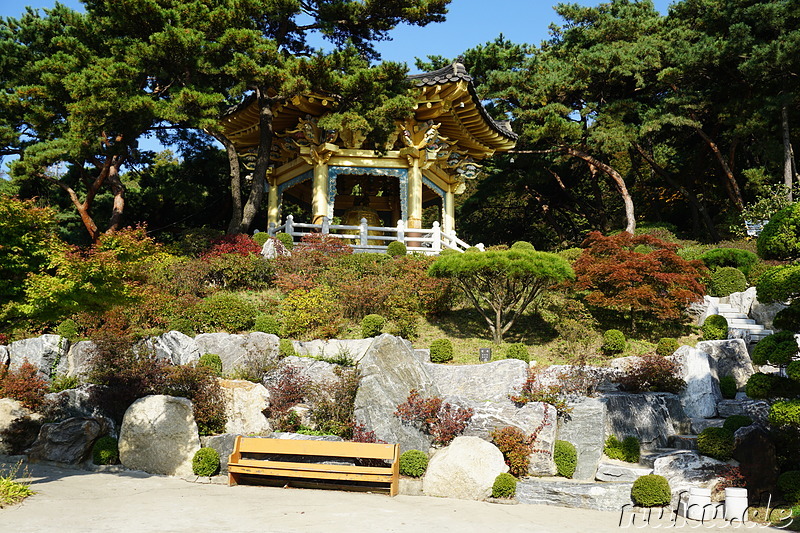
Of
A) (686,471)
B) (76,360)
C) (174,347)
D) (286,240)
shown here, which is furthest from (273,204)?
(686,471)

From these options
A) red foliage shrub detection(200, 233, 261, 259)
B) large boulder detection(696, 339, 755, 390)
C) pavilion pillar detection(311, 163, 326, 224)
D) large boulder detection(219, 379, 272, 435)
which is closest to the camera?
large boulder detection(219, 379, 272, 435)

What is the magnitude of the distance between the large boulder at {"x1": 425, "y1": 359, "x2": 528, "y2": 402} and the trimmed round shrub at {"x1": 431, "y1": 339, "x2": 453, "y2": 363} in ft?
1.08

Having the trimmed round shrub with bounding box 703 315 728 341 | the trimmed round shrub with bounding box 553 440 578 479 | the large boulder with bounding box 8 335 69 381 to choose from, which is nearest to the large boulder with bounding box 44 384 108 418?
the large boulder with bounding box 8 335 69 381

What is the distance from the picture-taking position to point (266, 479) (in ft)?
30.2

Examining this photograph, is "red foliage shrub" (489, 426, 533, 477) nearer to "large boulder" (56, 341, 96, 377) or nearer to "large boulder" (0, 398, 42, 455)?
"large boulder" (56, 341, 96, 377)

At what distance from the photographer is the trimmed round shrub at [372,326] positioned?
1212 cm

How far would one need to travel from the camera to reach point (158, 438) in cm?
951

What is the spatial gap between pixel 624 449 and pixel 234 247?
421 inches

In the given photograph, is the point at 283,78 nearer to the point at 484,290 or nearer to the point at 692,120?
the point at 484,290

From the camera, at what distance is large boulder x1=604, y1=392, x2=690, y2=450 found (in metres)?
9.85

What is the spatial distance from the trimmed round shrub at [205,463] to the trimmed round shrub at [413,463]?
2.97 m

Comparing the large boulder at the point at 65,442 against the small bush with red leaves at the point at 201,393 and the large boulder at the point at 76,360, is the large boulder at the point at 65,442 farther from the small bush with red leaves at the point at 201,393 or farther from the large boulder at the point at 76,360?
the large boulder at the point at 76,360

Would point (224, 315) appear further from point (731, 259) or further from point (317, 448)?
point (731, 259)

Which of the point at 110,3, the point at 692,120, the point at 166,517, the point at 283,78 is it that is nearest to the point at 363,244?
the point at 283,78
